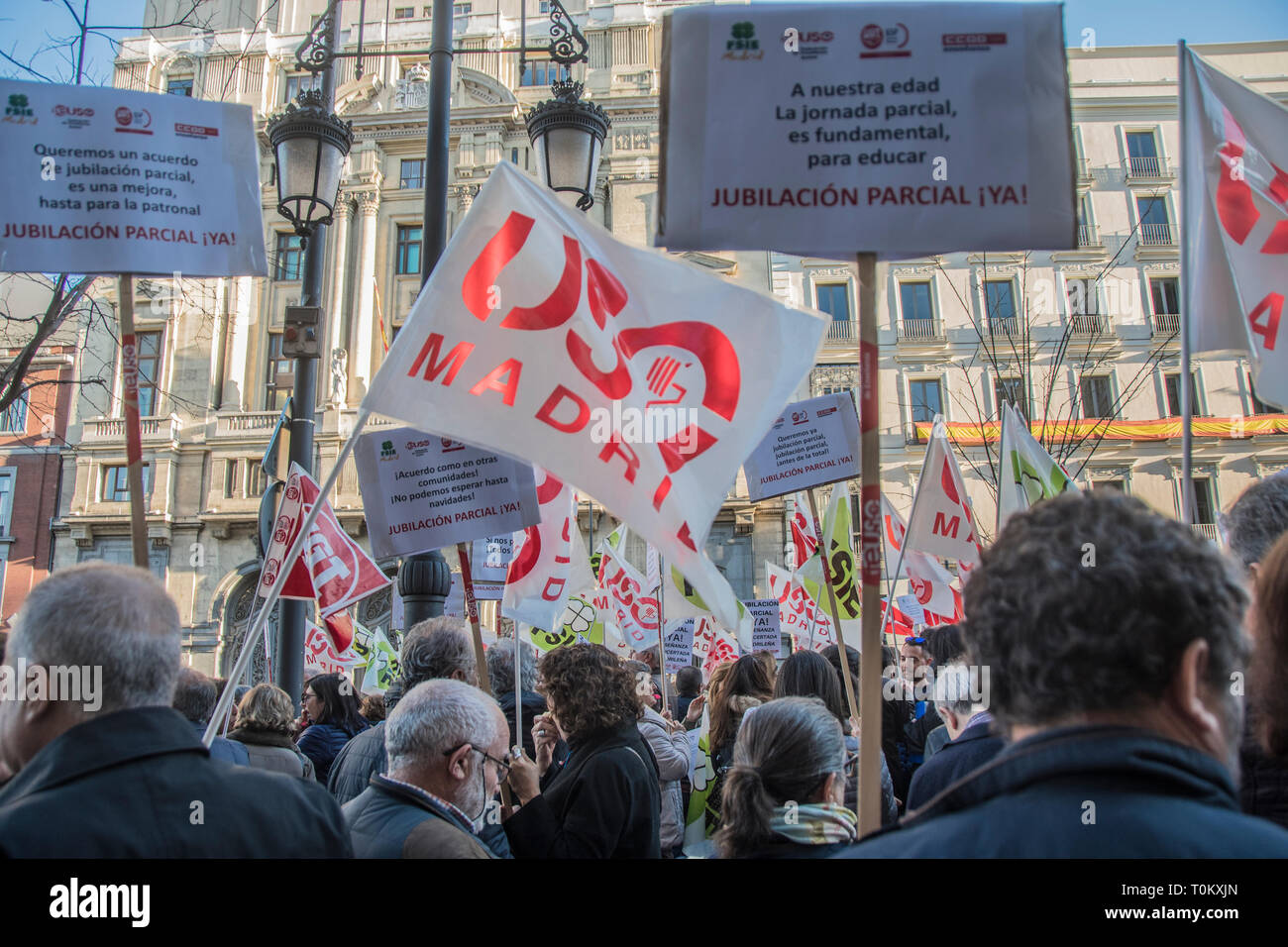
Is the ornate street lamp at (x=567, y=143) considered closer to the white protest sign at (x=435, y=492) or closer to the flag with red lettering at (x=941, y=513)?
the white protest sign at (x=435, y=492)

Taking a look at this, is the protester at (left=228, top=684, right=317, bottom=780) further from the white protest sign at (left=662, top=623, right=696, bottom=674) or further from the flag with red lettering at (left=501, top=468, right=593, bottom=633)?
the white protest sign at (left=662, top=623, right=696, bottom=674)

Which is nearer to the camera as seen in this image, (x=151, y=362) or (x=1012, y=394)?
(x=1012, y=394)

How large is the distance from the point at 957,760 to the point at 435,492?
2.80m

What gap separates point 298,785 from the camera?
6.79 feet

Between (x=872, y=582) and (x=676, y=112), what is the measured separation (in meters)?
1.44

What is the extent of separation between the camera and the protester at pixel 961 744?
3156mm

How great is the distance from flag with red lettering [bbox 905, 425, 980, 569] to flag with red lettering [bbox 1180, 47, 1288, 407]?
346cm

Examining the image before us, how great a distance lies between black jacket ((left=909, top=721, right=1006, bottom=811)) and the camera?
3.15 meters

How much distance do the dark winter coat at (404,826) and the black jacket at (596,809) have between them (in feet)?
1.56

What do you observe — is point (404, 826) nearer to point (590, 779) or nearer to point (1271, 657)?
point (590, 779)

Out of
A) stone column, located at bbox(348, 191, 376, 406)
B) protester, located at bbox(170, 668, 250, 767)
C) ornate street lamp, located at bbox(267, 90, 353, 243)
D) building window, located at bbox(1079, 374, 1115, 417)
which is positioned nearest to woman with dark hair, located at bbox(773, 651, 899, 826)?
protester, located at bbox(170, 668, 250, 767)

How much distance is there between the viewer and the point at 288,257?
109 ft

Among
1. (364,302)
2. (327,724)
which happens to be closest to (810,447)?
(327,724)

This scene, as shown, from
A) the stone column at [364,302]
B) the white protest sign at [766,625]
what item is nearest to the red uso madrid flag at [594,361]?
the white protest sign at [766,625]
